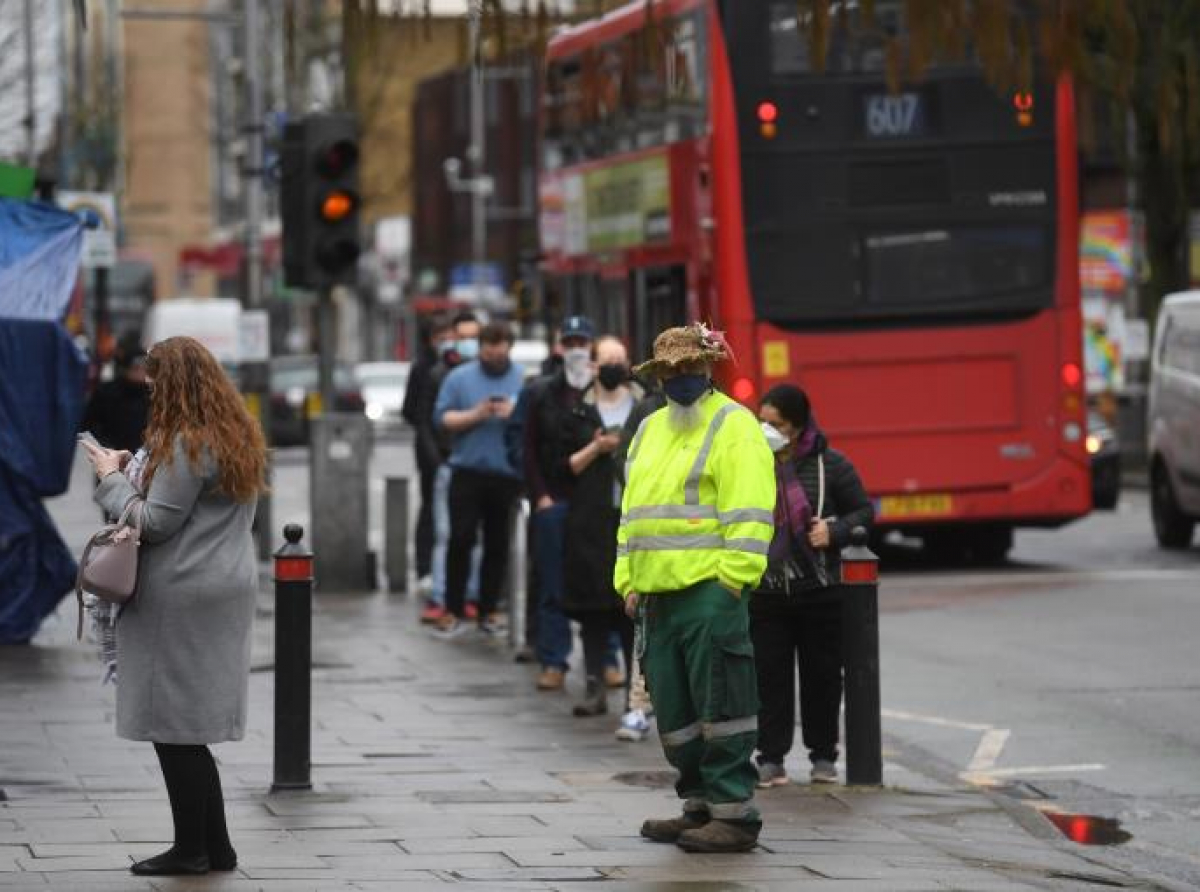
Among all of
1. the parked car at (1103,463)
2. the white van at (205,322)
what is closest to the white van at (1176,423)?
the parked car at (1103,463)

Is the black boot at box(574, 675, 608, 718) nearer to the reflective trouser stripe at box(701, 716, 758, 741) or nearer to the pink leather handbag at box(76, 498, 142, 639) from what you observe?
the reflective trouser stripe at box(701, 716, 758, 741)

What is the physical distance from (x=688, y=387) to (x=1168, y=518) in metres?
15.1

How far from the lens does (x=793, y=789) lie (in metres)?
11.0

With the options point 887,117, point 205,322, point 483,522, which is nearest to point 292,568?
point 483,522

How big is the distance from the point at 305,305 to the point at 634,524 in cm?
9103

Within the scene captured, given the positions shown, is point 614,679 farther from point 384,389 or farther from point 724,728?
point 384,389

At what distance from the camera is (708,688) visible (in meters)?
9.32

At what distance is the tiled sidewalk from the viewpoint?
8.78 meters

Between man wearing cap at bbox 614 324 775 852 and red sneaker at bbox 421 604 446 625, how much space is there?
8.07m

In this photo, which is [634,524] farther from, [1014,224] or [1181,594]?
[1014,224]

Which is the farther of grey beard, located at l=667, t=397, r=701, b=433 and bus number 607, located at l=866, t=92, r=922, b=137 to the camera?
bus number 607, located at l=866, t=92, r=922, b=137

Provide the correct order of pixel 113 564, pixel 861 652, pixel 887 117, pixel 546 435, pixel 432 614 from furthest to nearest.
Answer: pixel 887 117 → pixel 432 614 → pixel 546 435 → pixel 861 652 → pixel 113 564

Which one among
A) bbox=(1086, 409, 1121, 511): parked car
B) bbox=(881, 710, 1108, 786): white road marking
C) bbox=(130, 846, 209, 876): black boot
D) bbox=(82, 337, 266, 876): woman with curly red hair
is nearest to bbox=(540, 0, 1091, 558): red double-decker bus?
bbox=(1086, 409, 1121, 511): parked car

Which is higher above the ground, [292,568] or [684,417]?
[684,417]
